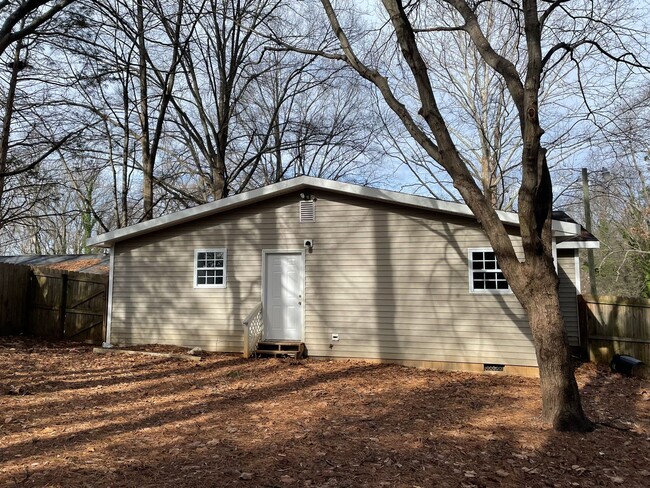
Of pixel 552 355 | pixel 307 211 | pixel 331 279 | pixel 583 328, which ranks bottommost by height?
pixel 583 328

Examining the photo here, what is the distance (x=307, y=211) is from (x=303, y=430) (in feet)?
17.3

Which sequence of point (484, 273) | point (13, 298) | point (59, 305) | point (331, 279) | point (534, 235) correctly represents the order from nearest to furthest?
point (534, 235), point (484, 273), point (331, 279), point (13, 298), point (59, 305)

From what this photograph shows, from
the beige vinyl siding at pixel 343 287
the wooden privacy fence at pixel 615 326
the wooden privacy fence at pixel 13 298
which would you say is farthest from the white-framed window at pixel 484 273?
the wooden privacy fence at pixel 13 298

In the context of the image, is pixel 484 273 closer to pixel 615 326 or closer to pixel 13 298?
pixel 615 326

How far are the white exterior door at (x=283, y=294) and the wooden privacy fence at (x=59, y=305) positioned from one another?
5111 mm

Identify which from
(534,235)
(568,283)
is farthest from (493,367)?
(534,235)

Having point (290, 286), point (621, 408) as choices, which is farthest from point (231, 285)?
point (621, 408)

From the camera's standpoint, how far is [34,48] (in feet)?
31.1

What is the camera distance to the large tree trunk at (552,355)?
4676 mm

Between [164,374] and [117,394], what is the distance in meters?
1.31

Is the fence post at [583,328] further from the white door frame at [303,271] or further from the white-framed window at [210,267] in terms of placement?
the white-framed window at [210,267]

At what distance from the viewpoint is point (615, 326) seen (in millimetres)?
8570

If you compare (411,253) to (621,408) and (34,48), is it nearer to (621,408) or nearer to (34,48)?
(621,408)

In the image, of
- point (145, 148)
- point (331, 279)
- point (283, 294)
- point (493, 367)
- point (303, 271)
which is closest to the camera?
point (493, 367)
